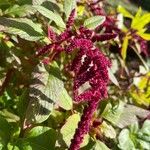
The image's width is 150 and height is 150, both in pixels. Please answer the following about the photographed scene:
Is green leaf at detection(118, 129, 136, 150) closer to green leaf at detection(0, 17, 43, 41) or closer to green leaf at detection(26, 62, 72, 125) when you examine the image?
green leaf at detection(26, 62, 72, 125)

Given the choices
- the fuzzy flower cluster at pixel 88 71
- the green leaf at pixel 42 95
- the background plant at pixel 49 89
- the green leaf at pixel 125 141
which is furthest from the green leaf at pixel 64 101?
the green leaf at pixel 125 141

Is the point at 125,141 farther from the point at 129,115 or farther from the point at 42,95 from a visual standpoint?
the point at 42,95

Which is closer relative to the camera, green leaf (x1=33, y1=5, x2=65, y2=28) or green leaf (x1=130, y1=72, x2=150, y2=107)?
green leaf (x1=33, y1=5, x2=65, y2=28)

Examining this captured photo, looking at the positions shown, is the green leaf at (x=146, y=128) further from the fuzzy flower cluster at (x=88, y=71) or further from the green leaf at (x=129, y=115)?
the fuzzy flower cluster at (x=88, y=71)

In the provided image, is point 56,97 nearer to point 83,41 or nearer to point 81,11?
point 83,41

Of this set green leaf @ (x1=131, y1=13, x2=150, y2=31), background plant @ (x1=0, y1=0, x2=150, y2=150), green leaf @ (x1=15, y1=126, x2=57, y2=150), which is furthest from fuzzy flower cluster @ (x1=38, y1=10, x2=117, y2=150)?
green leaf @ (x1=131, y1=13, x2=150, y2=31)
